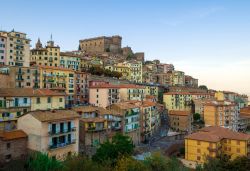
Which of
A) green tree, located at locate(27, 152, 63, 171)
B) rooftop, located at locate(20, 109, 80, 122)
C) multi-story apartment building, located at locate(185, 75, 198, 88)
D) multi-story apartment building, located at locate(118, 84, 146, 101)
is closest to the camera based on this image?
green tree, located at locate(27, 152, 63, 171)

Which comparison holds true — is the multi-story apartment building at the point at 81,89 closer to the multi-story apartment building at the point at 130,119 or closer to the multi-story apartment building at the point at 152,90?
the multi-story apartment building at the point at 130,119

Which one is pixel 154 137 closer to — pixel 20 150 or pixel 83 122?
pixel 83 122

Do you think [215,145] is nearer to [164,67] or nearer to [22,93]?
[22,93]

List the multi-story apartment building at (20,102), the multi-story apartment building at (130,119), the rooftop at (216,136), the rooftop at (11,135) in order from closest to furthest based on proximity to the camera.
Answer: the rooftop at (11,135) → the multi-story apartment building at (20,102) → the rooftop at (216,136) → the multi-story apartment building at (130,119)

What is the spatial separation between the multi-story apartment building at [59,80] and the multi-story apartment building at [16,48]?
11568 millimetres

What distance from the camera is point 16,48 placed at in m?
67.8

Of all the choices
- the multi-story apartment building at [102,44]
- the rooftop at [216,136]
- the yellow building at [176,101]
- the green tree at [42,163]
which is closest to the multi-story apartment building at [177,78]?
the yellow building at [176,101]

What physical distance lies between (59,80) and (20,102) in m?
22.1

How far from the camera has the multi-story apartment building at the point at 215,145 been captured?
1954 inches

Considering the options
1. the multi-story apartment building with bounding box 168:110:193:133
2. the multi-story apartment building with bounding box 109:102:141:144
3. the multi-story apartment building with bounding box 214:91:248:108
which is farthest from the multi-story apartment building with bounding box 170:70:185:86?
the multi-story apartment building with bounding box 109:102:141:144

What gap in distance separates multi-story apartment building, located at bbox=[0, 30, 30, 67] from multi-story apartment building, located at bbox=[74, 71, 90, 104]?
47.5 feet

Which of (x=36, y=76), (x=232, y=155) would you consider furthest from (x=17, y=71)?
(x=232, y=155)

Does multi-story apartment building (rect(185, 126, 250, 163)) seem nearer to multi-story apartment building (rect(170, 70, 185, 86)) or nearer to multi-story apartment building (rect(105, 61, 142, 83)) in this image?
multi-story apartment building (rect(105, 61, 142, 83))

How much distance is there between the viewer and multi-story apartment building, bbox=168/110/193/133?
73.0 meters
